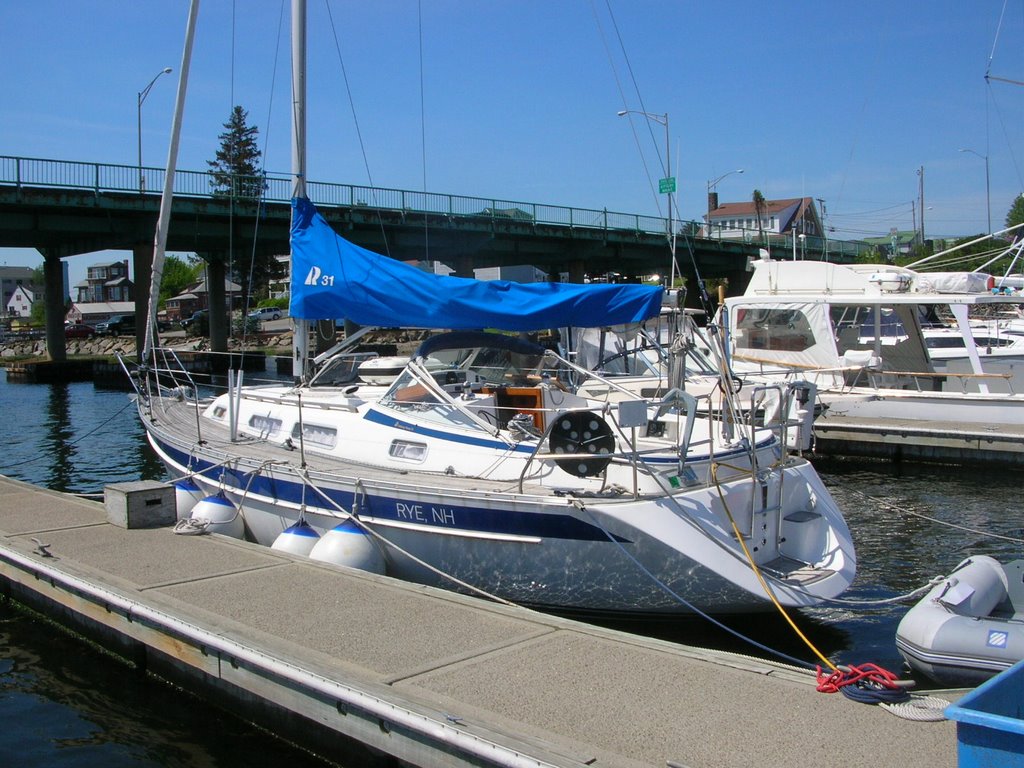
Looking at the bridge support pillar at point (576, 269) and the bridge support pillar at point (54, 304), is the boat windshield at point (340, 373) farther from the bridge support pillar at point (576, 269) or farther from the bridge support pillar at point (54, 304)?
the bridge support pillar at point (54, 304)

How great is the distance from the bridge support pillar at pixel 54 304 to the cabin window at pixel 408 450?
42.8 meters

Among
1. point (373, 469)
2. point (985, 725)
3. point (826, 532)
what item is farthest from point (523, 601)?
point (985, 725)

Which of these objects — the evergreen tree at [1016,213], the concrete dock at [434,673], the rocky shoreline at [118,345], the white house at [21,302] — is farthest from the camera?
the white house at [21,302]

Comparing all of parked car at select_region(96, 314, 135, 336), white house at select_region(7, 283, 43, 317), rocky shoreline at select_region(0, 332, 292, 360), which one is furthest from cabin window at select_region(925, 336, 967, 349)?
white house at select_region(7, 283, 43, 317)

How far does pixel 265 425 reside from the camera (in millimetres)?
12250

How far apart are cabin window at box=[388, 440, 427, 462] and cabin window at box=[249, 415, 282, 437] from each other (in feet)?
7.95

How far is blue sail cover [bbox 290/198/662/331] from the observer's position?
9969mm

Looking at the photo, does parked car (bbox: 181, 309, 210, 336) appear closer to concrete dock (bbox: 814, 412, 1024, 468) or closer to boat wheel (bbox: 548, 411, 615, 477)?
concrete dock (bbox: 814, 412, 1024, 468)

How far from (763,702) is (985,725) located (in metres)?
2.00

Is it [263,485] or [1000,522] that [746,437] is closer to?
[263,485]

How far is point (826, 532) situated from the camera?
9094mm

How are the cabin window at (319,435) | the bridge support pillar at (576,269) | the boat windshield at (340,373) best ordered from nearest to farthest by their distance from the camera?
the cabin window at (319,435) → the boat windshield at (340,373) → the bridge support pillar at (576,269)

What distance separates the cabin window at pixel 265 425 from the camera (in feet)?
39.4

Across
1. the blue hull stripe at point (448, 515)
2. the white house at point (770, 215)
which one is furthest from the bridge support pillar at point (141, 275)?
the white house at point (770, 215)
